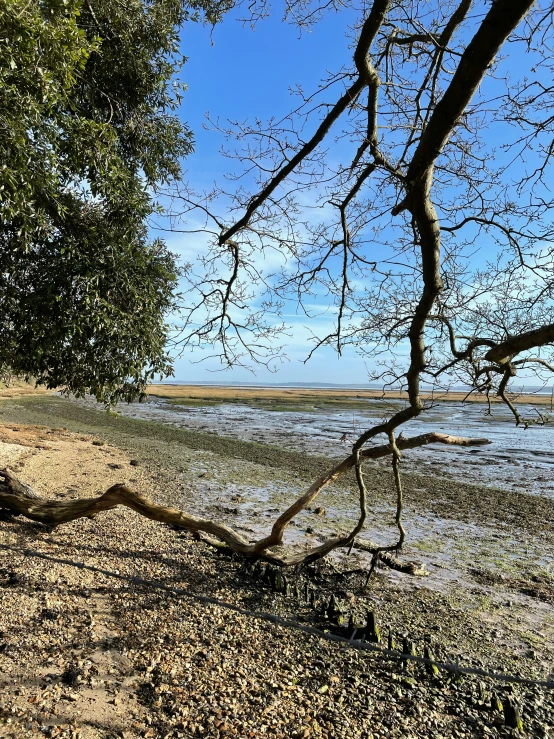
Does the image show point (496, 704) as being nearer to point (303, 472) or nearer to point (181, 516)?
point (181, 516)

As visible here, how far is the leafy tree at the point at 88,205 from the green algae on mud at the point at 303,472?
9.53ft

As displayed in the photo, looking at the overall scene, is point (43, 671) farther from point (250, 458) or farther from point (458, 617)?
point (250, 458)

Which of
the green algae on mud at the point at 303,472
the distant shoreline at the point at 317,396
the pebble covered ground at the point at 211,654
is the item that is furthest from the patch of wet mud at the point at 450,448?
the pebble covered ground at the point at 211,654

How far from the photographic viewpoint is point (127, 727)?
2998 mm

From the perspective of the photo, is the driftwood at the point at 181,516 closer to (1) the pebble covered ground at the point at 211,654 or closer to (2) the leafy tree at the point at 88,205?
(1) the pebble covered ground at the point at 211,654

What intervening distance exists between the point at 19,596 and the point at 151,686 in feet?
5.85

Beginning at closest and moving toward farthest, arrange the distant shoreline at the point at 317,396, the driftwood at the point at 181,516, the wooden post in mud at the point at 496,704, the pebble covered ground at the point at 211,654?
the pebble covered ground at the point at 211,654
the wooden post in mud at the point at 496,704
the distant shoreline at the point at 317,396
the driftwood at the point at 181,516

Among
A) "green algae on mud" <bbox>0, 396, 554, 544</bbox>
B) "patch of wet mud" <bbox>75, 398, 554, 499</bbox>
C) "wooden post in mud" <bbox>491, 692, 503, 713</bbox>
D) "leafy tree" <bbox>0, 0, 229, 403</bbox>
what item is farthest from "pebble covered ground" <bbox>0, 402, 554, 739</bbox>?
"patch of wet mud" <bbox>75, 398, 554, 499</bbox>

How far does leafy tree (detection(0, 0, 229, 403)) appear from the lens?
12.2 feet

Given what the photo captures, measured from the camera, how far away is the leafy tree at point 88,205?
12.2 ft

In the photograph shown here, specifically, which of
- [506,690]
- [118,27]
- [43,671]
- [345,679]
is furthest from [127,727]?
[118,27]

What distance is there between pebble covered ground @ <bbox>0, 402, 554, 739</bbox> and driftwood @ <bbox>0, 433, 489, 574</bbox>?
0.24m

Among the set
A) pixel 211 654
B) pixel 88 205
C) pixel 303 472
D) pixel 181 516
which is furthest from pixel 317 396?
pixel 211 654

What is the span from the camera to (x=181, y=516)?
6293 mm
